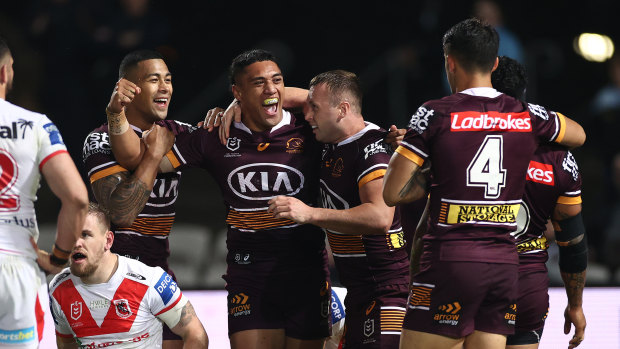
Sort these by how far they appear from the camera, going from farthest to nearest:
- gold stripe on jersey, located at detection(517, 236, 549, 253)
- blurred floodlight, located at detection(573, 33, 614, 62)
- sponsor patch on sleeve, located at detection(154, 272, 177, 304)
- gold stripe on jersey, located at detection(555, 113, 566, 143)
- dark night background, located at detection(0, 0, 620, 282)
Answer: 1. blurred floodlight, located at detection(573, 33, 614, 62)
2. dark night background, located at detection(0, 0, 620, 282)
3. sponsor patch on sleeve, located at detection(154, 272, 177, 304)
4. gold stripe on jersey, located at detection(517, 236, 549, 253)
5. gold stripe on jersey, located at detection(555, 113, 566, 143)

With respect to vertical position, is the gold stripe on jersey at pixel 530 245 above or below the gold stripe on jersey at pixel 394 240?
above

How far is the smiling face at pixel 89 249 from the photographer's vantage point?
480 centimetres

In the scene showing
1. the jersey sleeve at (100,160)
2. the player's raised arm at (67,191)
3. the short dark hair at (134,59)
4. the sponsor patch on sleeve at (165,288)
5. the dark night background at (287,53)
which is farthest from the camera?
the dark night background at (287,53)

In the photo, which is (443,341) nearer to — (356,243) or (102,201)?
(356,243)

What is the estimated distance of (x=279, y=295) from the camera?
5090mm

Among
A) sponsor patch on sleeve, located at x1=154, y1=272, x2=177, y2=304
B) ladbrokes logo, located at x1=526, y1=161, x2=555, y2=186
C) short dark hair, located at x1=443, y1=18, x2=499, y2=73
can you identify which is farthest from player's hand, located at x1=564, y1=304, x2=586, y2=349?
sponsor patch on sleeve, located at x1=154, y1=272, x2=177, y2=304

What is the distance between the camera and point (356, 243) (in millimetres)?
4984

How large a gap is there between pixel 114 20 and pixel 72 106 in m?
1.11

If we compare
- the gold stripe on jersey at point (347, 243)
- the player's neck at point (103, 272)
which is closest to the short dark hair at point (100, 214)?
the player's neck at point (103, 272)

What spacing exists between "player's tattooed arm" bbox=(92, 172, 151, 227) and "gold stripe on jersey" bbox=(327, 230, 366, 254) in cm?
108

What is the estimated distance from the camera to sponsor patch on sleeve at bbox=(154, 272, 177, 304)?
4.92 metres

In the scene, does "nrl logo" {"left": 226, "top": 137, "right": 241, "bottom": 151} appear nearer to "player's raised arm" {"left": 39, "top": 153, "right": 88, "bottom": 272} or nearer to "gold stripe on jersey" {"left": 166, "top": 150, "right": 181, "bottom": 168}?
"gold stripe on jersey" {"left": 166, "top": 150, "right": 181, "bottom": 168}

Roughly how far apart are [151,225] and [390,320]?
158 cm

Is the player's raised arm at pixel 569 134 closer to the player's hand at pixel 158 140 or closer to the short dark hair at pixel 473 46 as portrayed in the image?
the short dark hair at pixel 473 46
